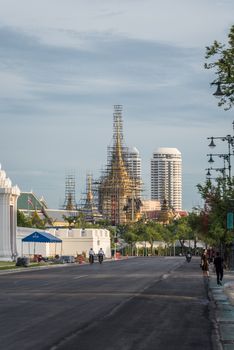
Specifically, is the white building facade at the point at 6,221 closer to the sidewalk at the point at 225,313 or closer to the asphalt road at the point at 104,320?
the sidewalk at the point at 225,313

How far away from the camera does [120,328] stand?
19.9 meters

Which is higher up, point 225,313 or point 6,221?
point 6,221

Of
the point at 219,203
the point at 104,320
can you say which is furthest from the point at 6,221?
the point at 104,320

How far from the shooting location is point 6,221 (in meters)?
88.5

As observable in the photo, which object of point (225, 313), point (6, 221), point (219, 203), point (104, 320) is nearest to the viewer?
point (104, 320)

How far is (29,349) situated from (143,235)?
167289mm

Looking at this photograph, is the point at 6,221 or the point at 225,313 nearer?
the point at 225,313

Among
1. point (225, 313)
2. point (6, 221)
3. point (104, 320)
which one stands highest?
point (6, 221)

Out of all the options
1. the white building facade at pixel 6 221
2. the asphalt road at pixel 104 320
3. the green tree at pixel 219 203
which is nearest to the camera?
the asphalt road at pixel 104 320

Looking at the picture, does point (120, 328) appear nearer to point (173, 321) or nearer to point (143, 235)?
point (173, 321)

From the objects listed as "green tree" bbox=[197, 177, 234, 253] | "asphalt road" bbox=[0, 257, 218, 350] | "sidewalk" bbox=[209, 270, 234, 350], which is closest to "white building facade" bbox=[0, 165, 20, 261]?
"green tree" bbox=[197, 177, 234, 253]

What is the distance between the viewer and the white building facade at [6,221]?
87.6 metres

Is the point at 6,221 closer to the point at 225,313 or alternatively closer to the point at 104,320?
the point at 225,313

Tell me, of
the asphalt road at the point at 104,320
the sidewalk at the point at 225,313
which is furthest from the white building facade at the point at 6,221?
the asphalt road at the point at 104,320
